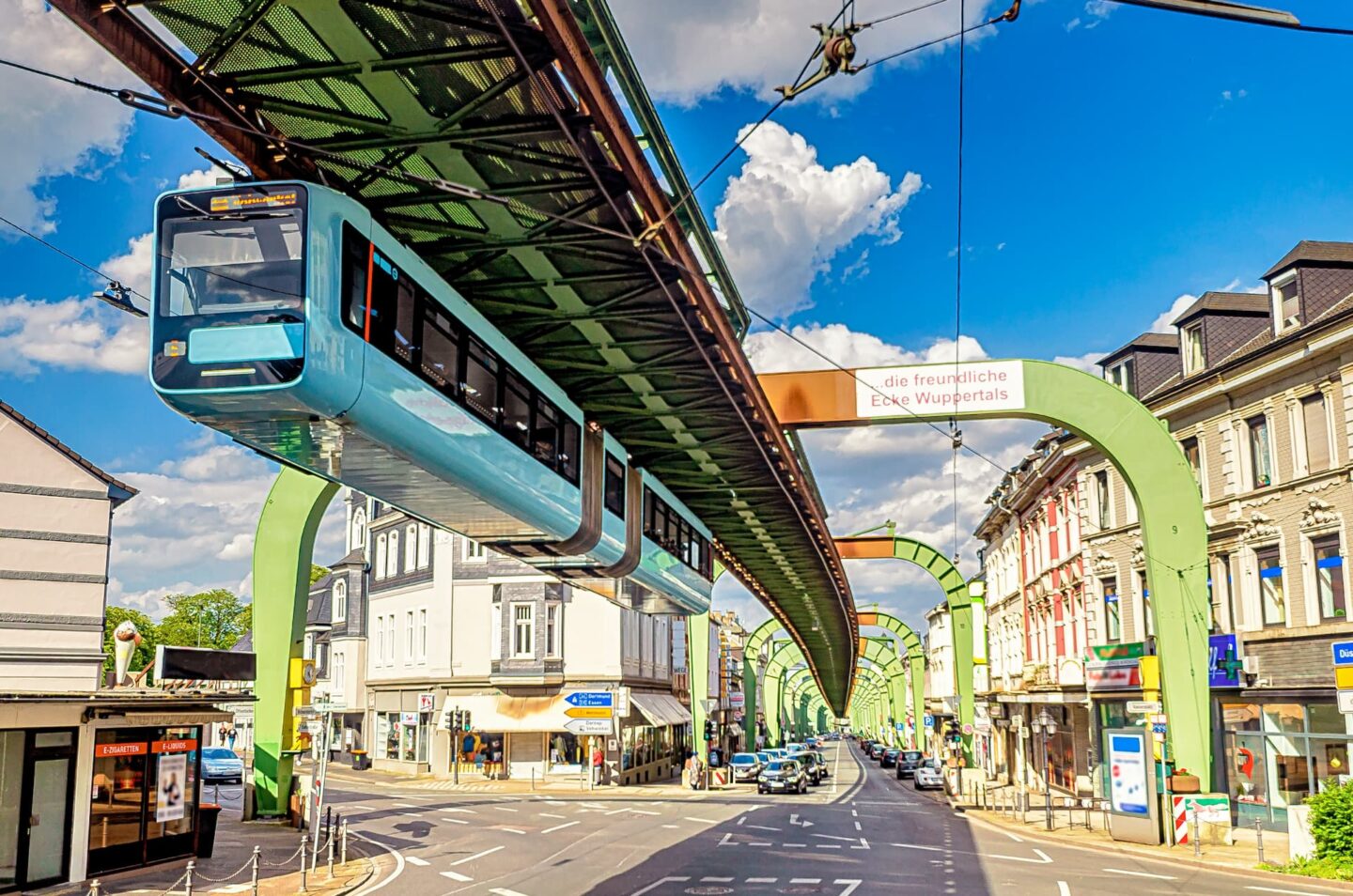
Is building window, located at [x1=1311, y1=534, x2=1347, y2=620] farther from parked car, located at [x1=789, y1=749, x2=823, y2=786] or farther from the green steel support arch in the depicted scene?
parked car, located at [x1=789, y1=749, x2=823, y2=786]

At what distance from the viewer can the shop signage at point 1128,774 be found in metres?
26.2

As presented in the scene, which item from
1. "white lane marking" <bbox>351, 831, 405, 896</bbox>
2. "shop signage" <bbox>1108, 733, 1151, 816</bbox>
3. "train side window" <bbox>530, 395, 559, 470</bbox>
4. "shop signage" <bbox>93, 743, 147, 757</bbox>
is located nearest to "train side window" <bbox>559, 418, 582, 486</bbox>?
"train side window" <bbox>530, 395, 559, 470</bbox>

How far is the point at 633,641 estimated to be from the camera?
185 ft

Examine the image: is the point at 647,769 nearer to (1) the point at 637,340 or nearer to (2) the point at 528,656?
(2) the point at 528,656

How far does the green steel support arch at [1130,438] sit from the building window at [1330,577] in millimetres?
4130

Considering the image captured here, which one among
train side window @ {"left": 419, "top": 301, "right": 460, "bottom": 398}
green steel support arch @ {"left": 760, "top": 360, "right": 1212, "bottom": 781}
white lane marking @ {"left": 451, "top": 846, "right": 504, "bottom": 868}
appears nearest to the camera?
train side window @ {"left": 419, "top": 301, "right": 460, "bottom": 398}

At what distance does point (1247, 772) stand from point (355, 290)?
1116 inches

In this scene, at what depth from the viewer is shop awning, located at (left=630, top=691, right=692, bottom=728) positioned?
2168 inches

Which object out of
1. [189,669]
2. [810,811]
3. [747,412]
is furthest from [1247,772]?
[189,669]

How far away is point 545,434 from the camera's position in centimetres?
1747

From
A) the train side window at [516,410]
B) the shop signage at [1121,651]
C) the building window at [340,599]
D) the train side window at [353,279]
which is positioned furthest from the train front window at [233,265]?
the building window at [340,599]

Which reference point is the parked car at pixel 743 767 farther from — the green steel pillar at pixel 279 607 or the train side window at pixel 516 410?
the train side window at pixel 516 410

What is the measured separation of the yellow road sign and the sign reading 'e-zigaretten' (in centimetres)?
2487

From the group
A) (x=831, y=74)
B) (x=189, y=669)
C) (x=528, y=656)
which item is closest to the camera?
(x=831, y=74)
